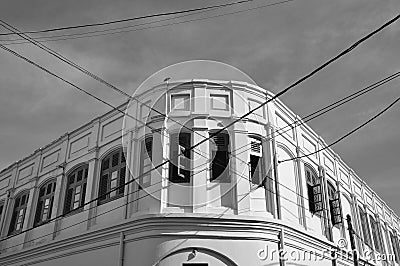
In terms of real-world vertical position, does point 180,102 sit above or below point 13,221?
above

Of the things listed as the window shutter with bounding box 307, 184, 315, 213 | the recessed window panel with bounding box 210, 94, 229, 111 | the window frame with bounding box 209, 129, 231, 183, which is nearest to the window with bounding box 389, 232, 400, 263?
the window shutter with bounding box 307, 184, 315, 213

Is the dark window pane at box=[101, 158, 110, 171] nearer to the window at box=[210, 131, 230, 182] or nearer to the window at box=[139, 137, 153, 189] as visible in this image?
the window at box=[139, 137, 153, 189]

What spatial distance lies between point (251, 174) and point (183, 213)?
8.81ft

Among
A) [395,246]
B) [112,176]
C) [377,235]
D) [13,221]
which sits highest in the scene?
[395,246]

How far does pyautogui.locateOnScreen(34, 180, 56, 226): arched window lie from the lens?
52.0 feet

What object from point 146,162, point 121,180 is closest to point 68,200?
point 121,180

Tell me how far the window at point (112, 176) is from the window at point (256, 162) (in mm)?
4235

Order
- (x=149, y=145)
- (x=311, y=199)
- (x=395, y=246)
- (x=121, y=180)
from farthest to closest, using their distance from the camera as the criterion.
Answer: (x=395, y=246) < (x=311, y=199) < (x=121, y=180) < (x=149, y=145)

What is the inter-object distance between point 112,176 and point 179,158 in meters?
2.91

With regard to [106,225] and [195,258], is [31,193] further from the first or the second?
[195,258]

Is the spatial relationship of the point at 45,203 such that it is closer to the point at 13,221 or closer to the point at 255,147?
the point at 13,221

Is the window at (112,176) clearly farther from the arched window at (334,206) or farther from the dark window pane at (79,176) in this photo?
the arched window at (334,206)

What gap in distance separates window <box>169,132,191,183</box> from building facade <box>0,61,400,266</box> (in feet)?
0.10

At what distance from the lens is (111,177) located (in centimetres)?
1362
